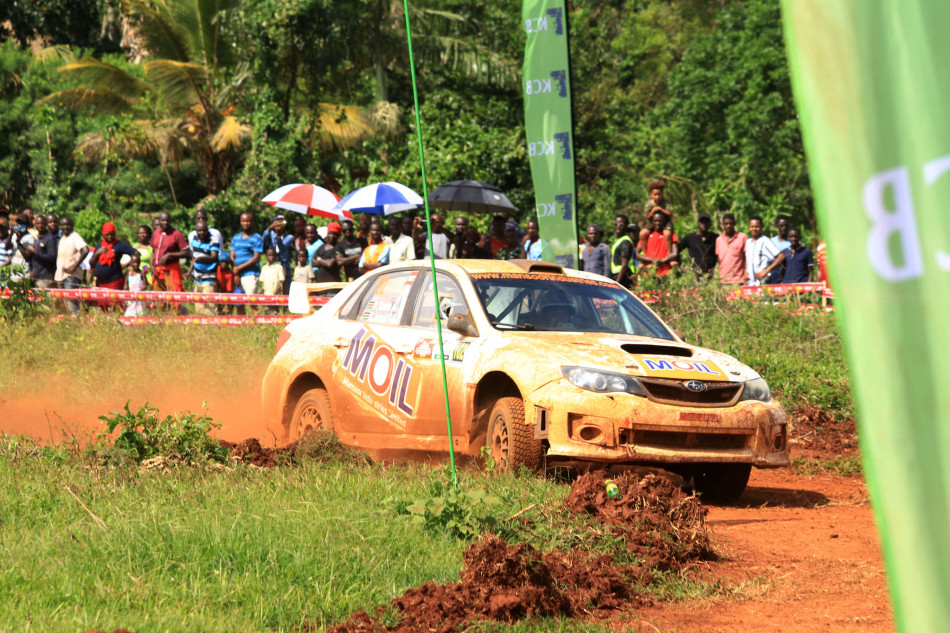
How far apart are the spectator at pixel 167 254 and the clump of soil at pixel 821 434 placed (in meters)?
9.46

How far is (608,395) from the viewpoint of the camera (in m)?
7.16

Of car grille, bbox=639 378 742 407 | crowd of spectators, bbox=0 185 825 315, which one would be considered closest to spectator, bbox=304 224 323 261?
crowd of spectators, bbox=0 185 825 315

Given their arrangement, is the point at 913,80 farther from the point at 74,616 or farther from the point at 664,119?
the point at 664,119

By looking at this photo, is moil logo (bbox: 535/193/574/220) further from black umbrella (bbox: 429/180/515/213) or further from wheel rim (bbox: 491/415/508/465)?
black umbrella (bbox: 429/180/515/213)

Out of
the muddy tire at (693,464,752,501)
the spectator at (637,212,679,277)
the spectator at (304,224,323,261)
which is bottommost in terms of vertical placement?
the muddy tire at (693,464,752,501)

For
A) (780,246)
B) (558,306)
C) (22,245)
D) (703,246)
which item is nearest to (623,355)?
(558,306)

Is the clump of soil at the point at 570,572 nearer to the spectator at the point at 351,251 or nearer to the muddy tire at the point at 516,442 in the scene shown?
the muddy tire at the point at 516,442

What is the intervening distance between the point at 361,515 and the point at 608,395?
2.00m

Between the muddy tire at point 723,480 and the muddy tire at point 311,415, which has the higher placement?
the muddy tire at point 311,415

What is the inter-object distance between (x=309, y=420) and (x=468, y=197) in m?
9.08

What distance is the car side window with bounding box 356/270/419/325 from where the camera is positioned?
344 inches

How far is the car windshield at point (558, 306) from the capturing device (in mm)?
8336

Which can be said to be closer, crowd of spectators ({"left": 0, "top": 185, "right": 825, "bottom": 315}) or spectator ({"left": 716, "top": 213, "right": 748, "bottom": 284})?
crowd of spectators ({"left": 0, "top": 185, "right": 825, "bottom": 315})

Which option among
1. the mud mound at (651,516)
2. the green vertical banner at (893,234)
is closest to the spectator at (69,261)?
the mud mound at (651,516)
